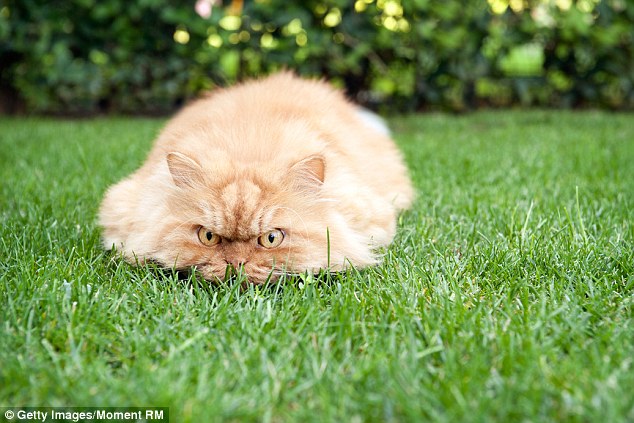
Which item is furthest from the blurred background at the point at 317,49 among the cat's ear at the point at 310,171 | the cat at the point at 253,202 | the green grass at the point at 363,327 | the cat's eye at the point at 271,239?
the cat's eye at the point at 271,239

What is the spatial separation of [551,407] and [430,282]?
59 cm

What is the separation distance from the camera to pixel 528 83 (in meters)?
5.81

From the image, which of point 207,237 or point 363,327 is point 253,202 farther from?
point 363,327

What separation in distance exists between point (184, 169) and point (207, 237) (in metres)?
0.21

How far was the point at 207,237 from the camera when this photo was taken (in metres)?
1.67

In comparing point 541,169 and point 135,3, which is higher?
point 135,3

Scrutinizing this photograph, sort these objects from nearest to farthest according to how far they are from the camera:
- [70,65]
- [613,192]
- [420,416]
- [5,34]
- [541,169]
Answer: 1. [420,416]
2. [613,192]
3. [541,169]
4. [5,34]
5. [70,65]

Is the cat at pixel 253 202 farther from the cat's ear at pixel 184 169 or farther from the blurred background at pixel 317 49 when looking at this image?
the blurred background at pixel 317 49

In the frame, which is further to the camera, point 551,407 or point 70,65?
point 70,65

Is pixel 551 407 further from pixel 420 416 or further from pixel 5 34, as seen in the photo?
pixel 5 34

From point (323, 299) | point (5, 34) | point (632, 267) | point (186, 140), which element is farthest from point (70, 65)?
point (632, 267)

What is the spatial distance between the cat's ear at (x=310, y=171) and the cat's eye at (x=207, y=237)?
0.28 m

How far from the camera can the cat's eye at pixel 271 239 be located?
65.2 inches

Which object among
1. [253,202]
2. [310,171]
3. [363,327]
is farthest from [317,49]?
[363,327]
